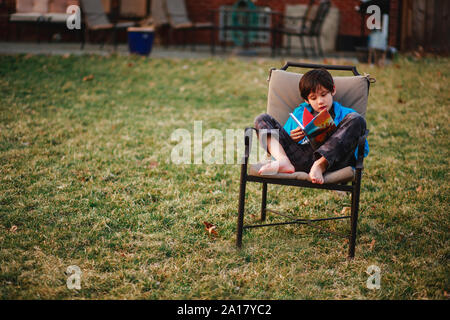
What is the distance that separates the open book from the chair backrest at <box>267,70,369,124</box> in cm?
43

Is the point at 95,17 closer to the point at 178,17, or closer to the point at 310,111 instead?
the point at 178,17

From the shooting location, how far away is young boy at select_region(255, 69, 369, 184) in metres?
2.71

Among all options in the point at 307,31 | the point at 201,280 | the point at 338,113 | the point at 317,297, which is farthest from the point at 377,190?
the point at 307,31

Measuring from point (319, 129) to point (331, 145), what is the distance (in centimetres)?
15

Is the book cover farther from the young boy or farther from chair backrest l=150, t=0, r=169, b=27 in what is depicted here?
chair backrest l=150, t=0, r=169, b=27

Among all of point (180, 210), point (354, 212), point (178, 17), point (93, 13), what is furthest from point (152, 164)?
point (178, 17)

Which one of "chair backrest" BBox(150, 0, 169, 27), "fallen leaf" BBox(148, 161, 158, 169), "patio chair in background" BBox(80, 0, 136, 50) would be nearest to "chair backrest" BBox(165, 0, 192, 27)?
"chair backrest" BBox(150, 0, 169, 27)

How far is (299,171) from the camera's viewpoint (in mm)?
2885

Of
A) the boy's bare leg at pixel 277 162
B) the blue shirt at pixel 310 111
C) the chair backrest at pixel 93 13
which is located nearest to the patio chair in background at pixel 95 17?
the chair backrest at pixel 93 13

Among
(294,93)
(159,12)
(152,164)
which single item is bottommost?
(152,164)

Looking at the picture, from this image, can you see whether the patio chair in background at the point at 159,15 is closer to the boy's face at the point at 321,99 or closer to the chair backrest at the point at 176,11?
the chair backrest at the point at 176,11

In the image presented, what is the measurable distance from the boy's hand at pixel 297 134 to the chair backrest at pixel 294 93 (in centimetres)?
32

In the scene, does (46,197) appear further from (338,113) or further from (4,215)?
(338,113)

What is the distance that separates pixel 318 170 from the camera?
2668 mm
